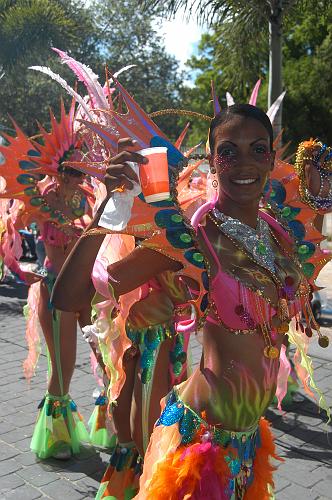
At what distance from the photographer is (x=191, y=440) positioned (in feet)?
6.45

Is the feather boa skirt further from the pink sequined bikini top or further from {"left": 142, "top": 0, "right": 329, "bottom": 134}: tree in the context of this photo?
{"left": 142, "top": 0, "right": 329, "bottom": 134}: tree

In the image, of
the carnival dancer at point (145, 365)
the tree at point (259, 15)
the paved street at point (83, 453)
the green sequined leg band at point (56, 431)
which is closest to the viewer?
the carnival dancer at point (145, 365)

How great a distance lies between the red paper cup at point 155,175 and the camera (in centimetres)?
181

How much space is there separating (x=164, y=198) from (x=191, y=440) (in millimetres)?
833

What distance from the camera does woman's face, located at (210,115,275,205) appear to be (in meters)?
1.98

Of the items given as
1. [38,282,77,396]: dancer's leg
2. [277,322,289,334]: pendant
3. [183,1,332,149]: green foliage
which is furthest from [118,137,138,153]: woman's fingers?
[183,1,332,149]: green foliage

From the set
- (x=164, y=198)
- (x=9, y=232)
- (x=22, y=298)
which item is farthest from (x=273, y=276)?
(x=22, y=298)

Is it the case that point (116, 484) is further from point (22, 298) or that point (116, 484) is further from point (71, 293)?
point (22, 298)

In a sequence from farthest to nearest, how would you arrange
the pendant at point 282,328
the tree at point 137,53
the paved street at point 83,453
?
the tree at point 137,53 → the paved street at point 83,453 → the pendant at point 282,328

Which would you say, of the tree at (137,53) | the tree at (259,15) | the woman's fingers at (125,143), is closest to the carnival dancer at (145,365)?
the woman's fingers at (125,143)

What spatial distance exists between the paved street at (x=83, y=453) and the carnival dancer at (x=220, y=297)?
1.64 meters

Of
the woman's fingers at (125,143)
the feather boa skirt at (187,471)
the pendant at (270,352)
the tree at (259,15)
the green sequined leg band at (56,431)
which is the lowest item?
the green sequined leg band at (56,431)

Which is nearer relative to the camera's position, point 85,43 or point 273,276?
point 273,276

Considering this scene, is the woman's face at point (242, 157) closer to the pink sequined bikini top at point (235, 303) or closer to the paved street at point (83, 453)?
the pink sequined bikini top at point (235, 303)
